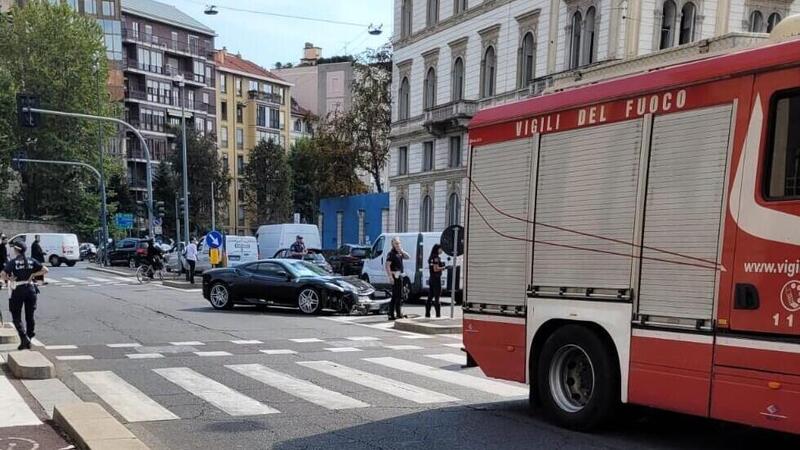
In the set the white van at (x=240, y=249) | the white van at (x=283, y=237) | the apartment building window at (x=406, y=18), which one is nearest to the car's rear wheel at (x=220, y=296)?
the white van at (x=240, y=249)

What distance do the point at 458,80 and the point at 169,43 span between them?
4911 centimetres

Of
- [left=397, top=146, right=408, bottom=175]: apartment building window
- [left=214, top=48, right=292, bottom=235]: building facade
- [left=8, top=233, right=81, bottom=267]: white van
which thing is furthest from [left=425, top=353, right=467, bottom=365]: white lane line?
[left=214, top=48, right=292, bottom=235]: building facade

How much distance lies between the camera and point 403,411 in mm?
7523

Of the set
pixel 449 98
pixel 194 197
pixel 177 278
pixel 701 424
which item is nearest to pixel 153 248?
pixel 177 278

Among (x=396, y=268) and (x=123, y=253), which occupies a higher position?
(x=396, y=268)

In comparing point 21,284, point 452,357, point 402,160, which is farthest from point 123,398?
point 402,160

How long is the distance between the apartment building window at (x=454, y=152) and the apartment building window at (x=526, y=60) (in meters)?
6.57

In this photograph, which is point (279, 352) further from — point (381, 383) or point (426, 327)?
point (426, 327)

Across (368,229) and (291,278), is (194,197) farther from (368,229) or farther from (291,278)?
(291,278)

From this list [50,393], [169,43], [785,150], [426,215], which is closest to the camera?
[785,150]

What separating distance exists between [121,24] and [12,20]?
1722 centimetres

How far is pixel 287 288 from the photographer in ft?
58.6

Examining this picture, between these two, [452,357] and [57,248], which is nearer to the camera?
[452,357]

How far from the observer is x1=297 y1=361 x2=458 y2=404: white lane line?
8227 mm
